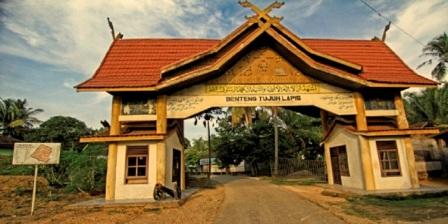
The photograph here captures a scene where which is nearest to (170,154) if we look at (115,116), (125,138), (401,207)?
(125,138)

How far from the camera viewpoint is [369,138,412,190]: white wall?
11.9m

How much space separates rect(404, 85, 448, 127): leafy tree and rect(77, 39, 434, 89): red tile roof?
13104 millimetres

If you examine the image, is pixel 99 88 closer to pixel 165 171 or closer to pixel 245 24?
pixel 165 171

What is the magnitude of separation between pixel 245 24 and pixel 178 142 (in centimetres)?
650

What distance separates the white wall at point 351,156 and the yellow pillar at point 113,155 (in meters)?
9.97

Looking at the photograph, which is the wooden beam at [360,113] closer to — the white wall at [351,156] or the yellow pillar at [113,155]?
the white wall at [351,156]

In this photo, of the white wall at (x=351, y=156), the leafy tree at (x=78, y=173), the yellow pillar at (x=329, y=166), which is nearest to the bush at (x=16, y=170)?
the leafy tree at (x=78, y=173)

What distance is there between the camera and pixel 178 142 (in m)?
14.4

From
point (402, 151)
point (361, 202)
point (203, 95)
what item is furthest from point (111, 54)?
point (402, 151)

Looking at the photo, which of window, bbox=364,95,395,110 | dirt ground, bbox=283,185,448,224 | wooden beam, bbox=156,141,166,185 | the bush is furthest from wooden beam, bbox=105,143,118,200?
the bush

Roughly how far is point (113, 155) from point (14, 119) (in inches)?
1517

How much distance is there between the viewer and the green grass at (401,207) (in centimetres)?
777

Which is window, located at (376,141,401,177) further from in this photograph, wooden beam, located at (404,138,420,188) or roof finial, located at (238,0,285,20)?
roof finial, located at (238,0,285,20)

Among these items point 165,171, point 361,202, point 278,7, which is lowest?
point 361,202
